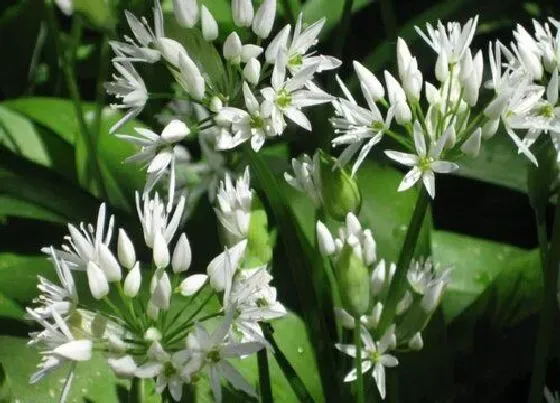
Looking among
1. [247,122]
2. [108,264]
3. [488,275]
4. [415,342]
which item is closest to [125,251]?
[108,264]

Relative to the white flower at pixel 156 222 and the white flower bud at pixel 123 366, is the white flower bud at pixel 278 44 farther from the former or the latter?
the white flower bud at pixel 123 366

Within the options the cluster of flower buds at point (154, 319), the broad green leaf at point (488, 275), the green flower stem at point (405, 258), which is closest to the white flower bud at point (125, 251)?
the cluster of flower buds at point (154, 319)

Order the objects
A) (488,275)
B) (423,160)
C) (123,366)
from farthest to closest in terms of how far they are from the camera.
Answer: (488,275) → (423,160) → (123,366)

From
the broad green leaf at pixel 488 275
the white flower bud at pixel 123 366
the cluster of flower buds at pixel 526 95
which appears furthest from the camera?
the broad green leaf at pixel 488 275

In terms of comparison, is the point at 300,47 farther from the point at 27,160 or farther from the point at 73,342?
the point at 27,160

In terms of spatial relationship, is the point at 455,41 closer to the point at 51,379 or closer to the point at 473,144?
the point at 473,144

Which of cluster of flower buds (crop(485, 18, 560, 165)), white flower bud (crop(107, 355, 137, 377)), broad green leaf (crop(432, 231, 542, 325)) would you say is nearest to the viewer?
white flower bud (crop(107, 355, 137, 377))

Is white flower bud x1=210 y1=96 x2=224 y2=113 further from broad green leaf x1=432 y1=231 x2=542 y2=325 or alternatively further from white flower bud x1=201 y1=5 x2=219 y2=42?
broad green leaf x1=432 y1=231 x2=542 y2=325

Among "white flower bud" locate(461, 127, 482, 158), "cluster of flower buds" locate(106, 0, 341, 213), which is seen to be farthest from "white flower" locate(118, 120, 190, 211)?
"white flower bud" locate(461, 127, 482, 158)
